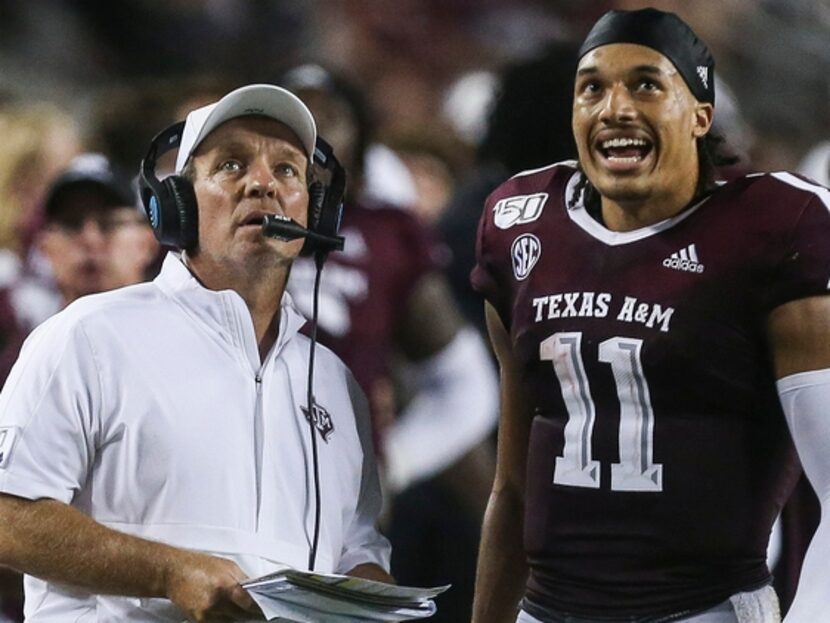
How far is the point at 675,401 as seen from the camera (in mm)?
3115

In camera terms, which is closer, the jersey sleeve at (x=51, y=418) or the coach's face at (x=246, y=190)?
the jersey sleeve at (x=51, y=418)

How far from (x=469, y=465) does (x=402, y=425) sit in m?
0.36

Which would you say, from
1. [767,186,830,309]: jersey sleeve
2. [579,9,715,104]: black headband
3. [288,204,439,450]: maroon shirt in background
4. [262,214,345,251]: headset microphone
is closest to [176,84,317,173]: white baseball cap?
[262,214,345,251]: headset microphone

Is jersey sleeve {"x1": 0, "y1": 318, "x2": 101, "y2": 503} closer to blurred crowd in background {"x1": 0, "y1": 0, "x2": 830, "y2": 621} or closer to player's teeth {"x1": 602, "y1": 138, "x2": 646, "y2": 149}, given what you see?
player's teeth {"x1": 602, "y1": 138, "x2": 646, "y2": 149}

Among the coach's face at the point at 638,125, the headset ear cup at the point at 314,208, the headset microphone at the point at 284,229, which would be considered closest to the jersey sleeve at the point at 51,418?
the headset microphone at the point at 284,229

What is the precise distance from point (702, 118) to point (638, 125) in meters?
0.13

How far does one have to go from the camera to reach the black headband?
3170mm

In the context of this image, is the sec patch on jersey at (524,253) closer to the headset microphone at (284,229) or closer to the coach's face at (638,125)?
the coach's face at (638,125)

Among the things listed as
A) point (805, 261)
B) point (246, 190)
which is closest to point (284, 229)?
point (246, 190)

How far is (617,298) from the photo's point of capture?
3166mm

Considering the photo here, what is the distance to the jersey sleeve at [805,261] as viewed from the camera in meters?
3.01

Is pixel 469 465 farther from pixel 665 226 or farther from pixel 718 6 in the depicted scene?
pixel 718 6

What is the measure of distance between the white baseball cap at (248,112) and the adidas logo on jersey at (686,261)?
22.9 inches

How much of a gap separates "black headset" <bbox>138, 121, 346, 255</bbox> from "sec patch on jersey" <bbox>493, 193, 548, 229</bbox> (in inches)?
10.5
